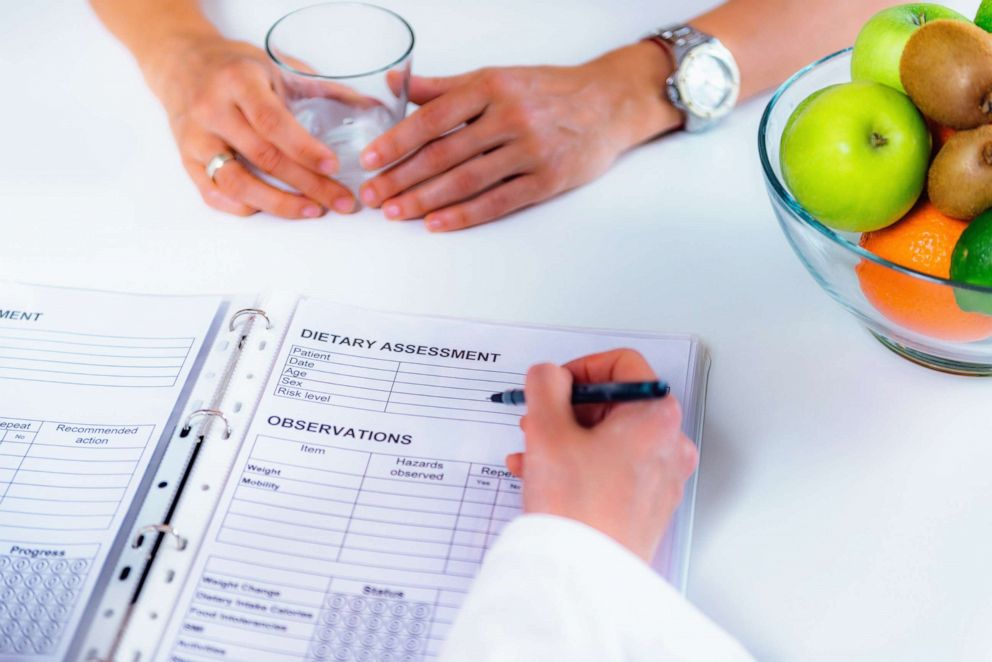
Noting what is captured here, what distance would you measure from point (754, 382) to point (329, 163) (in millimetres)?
450

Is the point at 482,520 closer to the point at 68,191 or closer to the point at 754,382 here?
the point at 754,382

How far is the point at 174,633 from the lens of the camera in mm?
621

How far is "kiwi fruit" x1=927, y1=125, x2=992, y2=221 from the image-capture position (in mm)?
667

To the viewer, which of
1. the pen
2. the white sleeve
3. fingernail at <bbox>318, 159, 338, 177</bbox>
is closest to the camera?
the white sleeve

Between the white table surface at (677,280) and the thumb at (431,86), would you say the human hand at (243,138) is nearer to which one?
the white table surface at (677,280)

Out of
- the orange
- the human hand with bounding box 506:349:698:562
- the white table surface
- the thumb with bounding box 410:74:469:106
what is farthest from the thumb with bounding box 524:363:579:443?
the thumb with bounding box 410:74:469:106

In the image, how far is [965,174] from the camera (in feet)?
2.20

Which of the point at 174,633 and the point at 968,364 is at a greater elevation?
the point at 968,364

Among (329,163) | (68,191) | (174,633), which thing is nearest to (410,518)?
(174,633)

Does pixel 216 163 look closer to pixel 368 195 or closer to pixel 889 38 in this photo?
pixel 368 195

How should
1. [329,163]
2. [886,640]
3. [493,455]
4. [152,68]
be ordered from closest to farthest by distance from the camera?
[886,640] < [493,455] < [329,163] < [152,68]

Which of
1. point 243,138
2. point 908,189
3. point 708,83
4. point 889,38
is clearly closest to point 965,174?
point 908,189

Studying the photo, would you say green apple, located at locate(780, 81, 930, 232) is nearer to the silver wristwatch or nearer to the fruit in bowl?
the fruit in bowl

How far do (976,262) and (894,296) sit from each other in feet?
0.19
